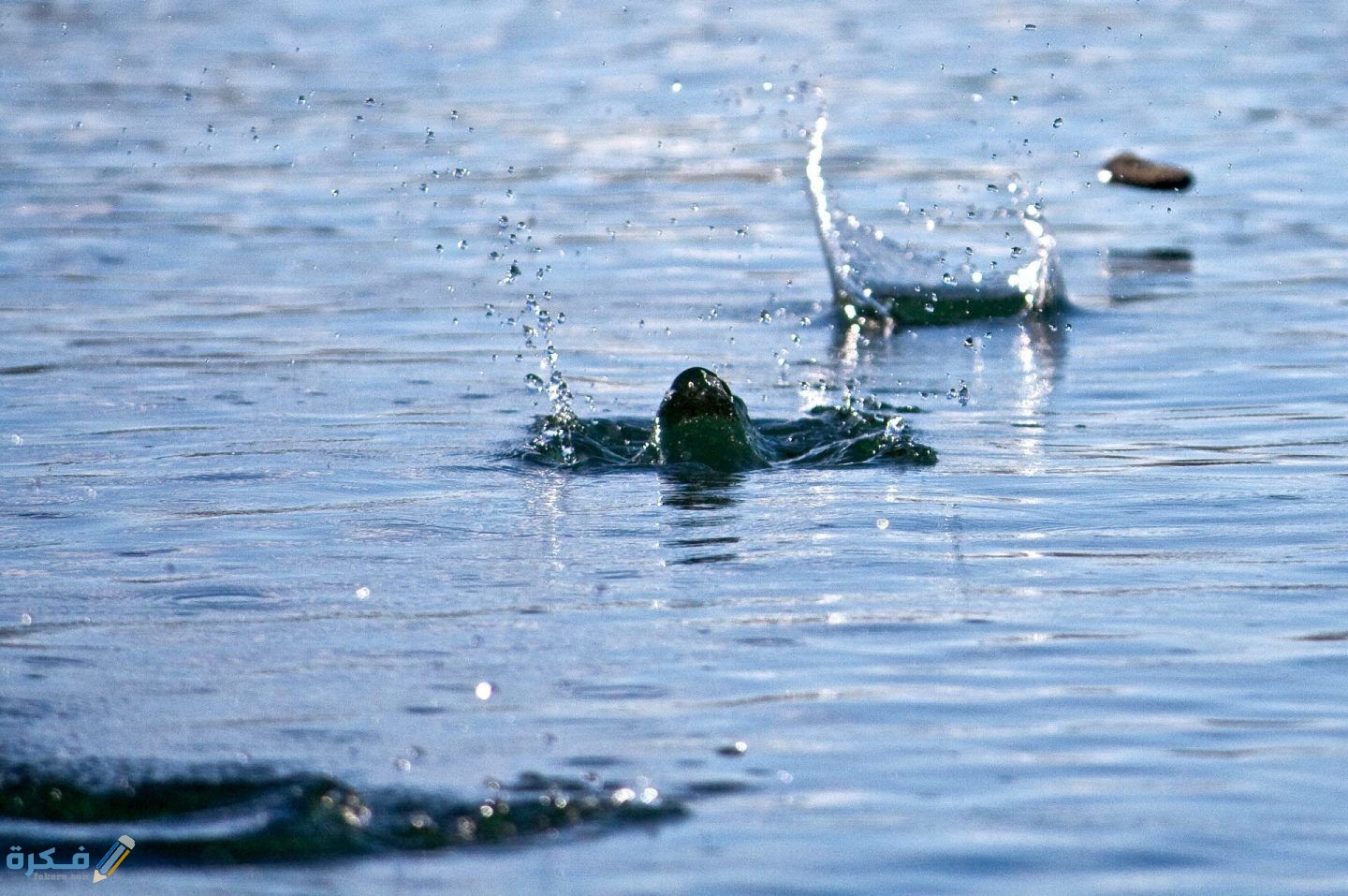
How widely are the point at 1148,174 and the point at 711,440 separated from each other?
8329 mm

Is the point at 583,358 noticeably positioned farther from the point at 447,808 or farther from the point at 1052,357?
the point at 447,808

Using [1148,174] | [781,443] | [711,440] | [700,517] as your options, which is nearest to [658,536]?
[700,517]

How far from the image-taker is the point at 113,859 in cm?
439

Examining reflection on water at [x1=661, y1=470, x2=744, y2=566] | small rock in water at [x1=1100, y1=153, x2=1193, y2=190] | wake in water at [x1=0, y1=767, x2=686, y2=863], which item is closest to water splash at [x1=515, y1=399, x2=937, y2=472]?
reflection on water at [x1=661, y1=470, x2=744, y2=566]

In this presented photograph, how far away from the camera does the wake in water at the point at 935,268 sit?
38.6 ft

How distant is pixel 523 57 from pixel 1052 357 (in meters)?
14.4

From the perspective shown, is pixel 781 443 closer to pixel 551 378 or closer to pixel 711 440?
pixel 711 440

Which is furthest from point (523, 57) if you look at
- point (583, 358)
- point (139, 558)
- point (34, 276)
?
point (139, 558)

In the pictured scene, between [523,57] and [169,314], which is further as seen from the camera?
[523,57]

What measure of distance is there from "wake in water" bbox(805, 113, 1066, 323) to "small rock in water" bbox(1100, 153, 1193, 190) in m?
1.91

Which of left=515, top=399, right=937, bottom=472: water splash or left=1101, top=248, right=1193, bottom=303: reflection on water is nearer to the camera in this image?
left=515, top=399, right=937, bottom=472: water splash

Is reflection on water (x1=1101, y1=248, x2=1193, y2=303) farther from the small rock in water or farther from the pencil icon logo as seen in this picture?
the pencil icon logo

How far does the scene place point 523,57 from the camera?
23828 mm

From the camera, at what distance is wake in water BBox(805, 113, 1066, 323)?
1177 cm
